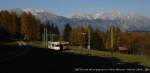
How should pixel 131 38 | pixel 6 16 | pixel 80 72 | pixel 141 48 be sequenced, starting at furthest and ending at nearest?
pixel 131 38
pixel 6 16
pixel 141 48
pixel 80 72

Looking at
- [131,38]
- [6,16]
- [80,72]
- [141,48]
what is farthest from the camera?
[131,38]

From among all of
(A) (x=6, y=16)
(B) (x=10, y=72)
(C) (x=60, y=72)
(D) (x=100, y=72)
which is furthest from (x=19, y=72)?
(A) (x=6, y=16)

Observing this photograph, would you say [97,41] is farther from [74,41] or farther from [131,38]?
[131,38]

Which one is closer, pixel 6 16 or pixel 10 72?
pixel 10 72

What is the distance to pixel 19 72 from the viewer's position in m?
25.8

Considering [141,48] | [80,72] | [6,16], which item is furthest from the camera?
[6,16]

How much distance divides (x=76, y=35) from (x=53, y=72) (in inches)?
6077

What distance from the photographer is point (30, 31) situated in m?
169

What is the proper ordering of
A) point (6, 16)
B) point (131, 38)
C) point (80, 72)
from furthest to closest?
point (131, 38) → point (6, 16) → point (80, 72)

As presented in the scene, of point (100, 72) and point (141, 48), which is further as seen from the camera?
point (141, 48)

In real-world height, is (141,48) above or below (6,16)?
below

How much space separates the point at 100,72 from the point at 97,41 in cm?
15244

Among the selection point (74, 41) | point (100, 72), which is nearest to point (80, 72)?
point (100, 72)

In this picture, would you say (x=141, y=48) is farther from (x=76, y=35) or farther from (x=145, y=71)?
(x=145, y=71)
